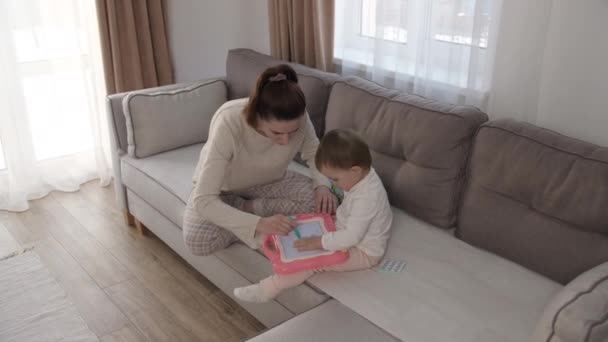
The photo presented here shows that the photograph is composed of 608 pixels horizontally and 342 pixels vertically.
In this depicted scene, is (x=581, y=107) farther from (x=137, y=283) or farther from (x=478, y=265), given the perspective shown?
(x=137, y=283)

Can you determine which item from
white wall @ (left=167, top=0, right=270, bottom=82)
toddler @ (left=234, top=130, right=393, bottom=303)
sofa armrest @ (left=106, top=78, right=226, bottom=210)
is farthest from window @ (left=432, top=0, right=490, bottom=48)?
white wall @ (left=167, top=0, right=270, bottom=82)

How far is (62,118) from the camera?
366cm

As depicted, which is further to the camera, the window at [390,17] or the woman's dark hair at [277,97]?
the window at [390,17]

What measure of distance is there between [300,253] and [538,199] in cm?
84

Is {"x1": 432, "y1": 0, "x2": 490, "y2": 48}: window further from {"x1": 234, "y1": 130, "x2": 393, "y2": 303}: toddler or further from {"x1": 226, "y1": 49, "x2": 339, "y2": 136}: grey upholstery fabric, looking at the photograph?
{"x1": 234, "y1": 130, "x2": 393, "y2": 303}: toddler

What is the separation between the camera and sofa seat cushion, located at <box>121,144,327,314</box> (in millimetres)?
2123

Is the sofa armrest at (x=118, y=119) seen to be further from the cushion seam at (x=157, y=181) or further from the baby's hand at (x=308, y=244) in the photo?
the baby's hand at (x=308, y=244)

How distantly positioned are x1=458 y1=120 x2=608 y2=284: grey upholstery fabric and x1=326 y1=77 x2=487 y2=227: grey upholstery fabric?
2.8 inches

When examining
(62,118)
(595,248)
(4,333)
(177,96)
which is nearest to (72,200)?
(62,118)

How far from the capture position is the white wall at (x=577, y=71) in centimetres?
210

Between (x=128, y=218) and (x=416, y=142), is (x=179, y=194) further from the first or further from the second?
(x=416, y=142)

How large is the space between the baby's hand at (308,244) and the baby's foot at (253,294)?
8.1 inches

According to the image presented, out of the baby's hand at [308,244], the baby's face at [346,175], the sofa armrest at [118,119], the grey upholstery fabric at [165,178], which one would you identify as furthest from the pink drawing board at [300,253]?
the sofa armrest at [118,119]

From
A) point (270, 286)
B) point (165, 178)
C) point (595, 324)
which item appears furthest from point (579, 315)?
point (165, 178)
